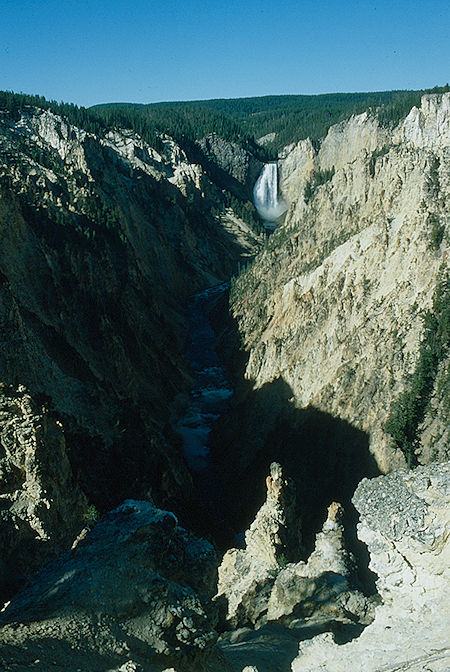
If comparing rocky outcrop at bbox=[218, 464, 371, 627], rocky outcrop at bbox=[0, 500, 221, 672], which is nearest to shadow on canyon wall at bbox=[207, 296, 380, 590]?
rocky outcrop at bbox=[218, 464, 371, 627]

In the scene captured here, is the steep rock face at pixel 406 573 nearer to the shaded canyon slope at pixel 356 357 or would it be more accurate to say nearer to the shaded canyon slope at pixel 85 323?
the shaded canyon slope at pixel 85 323

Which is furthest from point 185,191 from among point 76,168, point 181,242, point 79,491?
point 79,491

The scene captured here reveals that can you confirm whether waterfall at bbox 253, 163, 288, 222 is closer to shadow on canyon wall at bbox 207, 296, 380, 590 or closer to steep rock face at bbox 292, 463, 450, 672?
shadow on canyon wall at bbox 207, 296, 380, 590

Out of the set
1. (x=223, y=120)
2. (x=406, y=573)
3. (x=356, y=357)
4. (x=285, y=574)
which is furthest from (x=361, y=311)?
(x=223, y=120)

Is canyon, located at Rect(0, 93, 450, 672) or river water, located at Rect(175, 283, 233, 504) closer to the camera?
canyon, located at Rect(0, 93, 450, 672)

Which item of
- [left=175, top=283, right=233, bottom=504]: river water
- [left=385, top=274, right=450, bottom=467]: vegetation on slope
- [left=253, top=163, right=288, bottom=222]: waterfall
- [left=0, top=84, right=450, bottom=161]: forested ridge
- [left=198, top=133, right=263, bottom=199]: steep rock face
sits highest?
[left=0, top=84, right=450, bottom=161]: forested ridge

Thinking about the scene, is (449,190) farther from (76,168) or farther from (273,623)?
(76,168)

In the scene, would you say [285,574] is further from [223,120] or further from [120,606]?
[223,120]

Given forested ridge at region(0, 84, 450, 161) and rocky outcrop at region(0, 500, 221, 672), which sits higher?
forested ridge at region(0, 84, 450, 161)
